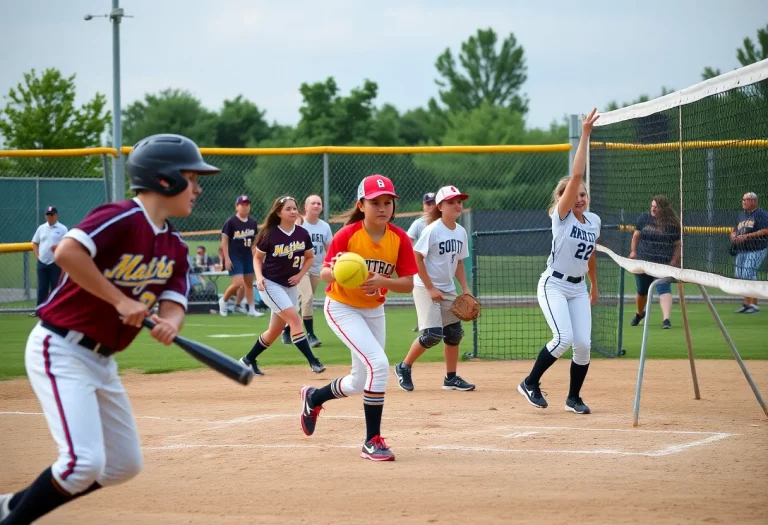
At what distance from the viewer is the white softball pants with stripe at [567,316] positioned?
8.04 m

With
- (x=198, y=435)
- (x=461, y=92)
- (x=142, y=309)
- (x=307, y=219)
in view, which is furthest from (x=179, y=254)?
(x=461, y=92)

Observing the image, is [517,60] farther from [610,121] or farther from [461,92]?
[610,121]

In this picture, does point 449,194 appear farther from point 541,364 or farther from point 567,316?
point 541,364

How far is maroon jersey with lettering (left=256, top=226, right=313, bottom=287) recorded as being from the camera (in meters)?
10.7

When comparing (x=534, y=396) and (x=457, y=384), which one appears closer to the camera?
(x=534, y=396)

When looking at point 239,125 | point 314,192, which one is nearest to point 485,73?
point 239,125

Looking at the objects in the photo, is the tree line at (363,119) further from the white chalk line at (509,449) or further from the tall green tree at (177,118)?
the white chalk line at (509,449)

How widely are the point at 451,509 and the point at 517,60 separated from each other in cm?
8749

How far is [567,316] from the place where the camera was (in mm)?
8094

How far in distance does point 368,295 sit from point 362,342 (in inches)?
14.2

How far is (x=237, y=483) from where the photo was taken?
5.69m

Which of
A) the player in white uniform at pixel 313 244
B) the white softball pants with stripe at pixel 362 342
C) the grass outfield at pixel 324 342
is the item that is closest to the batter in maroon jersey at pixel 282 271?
the grass outfield at pixel 324 342

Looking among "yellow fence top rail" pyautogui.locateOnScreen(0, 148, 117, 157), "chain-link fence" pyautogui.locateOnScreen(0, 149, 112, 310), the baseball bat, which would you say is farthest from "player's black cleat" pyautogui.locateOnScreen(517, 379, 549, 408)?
"chain-link fence" pyautogui.locateOnScreen(0, 149, 112, 310)

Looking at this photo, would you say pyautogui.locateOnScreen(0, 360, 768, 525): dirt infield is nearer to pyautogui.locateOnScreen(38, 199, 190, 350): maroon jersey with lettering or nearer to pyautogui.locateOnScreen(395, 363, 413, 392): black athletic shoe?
pyautogui.locateOnScreen(395, 363, 413, 392): black athletic shoe
